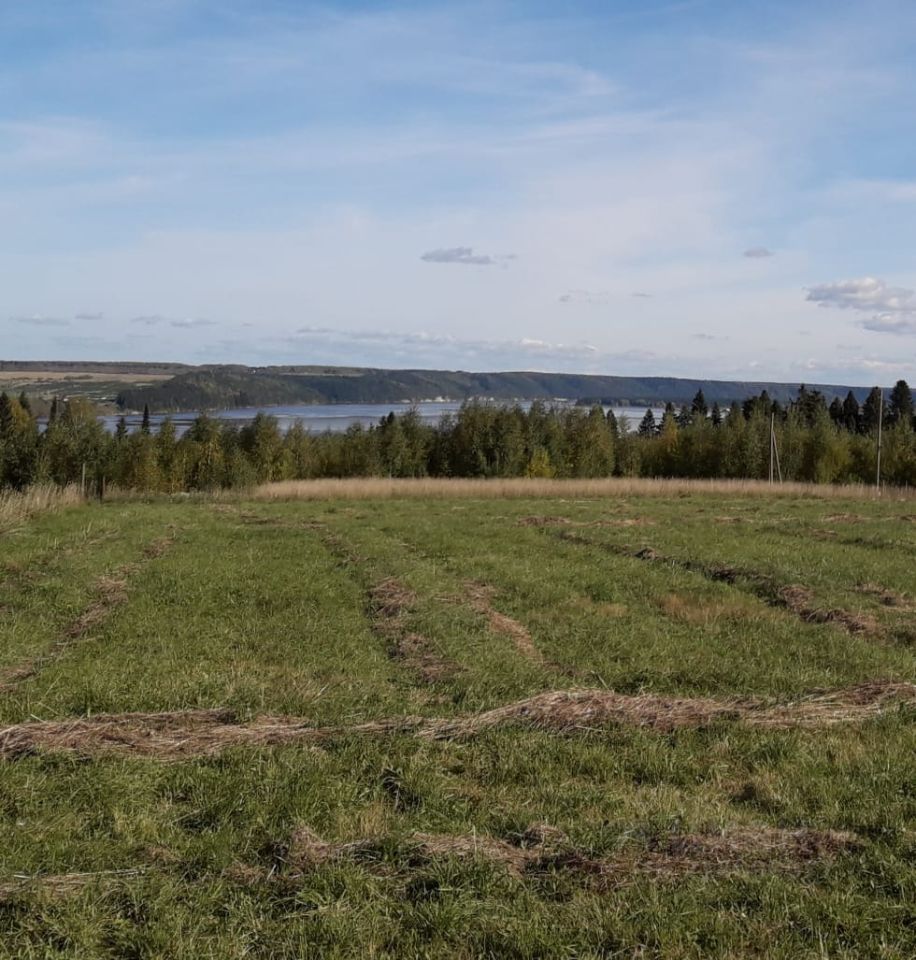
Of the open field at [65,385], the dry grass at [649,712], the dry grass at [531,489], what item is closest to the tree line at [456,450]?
the dry grass at [531,489]

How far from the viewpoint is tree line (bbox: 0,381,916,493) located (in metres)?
52.4

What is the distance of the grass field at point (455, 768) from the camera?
145 inches

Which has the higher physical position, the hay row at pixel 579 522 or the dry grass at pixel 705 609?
the dry grass at pixel 705 609

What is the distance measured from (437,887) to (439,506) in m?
24.6

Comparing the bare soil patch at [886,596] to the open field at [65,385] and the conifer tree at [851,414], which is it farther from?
the open field at [65,385]

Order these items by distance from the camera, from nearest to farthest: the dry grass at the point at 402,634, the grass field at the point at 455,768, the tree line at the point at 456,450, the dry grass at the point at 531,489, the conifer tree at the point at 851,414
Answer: the grass field at the point at 455,768
the dry grass at the point at 402,634
the dry grass at the point at 531,489
the tree line at the point at 456,450
the conifer tree at the point at 851,414

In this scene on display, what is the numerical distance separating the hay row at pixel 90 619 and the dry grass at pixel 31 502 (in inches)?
250

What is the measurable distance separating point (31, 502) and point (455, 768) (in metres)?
21.9

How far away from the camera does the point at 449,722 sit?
6250 mm

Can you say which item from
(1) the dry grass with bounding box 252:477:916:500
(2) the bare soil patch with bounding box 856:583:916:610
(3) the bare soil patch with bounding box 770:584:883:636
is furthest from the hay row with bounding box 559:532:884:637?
(1) the dry grass with bounding box 252:477:916:500

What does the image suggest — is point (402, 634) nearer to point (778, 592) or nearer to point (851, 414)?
point (778, 592)

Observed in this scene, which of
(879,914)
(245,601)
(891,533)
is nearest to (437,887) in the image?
(879,914)

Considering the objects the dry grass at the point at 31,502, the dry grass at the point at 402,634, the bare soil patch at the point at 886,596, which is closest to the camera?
the dry grass at the point at 402,634

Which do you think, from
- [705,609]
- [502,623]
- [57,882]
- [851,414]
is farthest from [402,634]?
[851,414]
